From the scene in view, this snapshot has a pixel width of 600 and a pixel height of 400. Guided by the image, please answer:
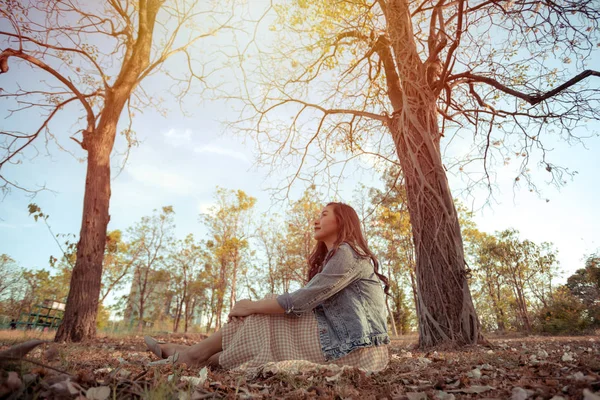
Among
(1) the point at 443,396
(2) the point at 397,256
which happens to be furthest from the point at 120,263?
(1) the point at 443,396

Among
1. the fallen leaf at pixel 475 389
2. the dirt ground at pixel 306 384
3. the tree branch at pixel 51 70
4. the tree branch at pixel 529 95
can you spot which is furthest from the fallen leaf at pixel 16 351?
the tree branch at pixel 51 70

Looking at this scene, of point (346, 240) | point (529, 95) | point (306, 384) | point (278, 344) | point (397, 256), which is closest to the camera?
point (306, 384)

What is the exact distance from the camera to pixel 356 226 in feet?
10.2

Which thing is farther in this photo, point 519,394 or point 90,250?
point 90,250

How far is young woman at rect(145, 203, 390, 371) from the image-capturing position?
2.31 meters

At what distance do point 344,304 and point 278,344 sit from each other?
58 centimetres

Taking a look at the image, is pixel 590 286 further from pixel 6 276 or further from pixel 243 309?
pixel 6 276

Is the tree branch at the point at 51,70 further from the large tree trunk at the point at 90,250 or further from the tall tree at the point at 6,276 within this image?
the tall tree at the point at 6,276

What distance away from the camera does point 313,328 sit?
245 centimetres

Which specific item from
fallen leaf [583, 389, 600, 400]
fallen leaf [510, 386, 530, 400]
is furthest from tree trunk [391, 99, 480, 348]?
fallen leaf [583, 389, 600, 400]

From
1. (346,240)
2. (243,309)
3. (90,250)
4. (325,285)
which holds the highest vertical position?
(90,250)

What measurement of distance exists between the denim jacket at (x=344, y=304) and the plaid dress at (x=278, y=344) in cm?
7

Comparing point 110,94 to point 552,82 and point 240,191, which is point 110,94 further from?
point 240,191

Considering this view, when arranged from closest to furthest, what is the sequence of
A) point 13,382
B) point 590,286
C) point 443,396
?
point 13,382
point 443,396
point 590,286
